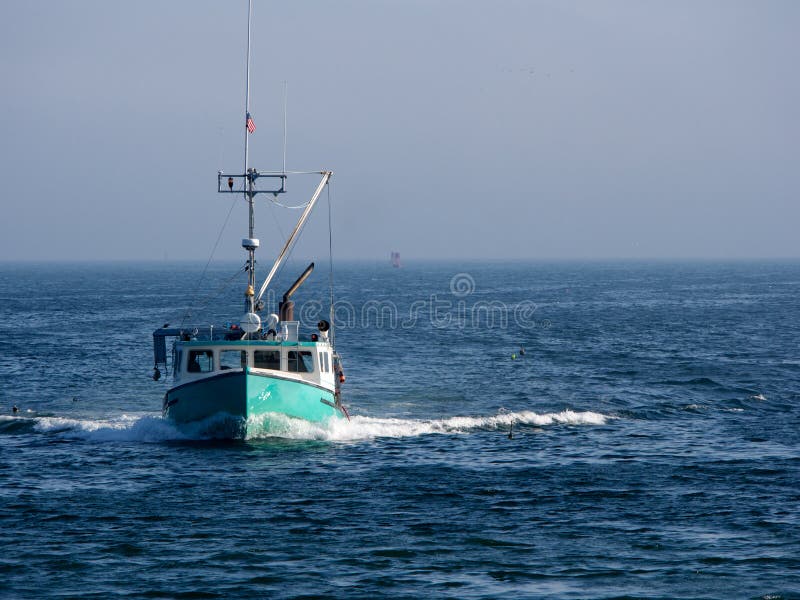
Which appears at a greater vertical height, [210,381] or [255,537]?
[210,381]

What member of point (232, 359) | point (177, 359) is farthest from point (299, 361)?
point (177, 359)

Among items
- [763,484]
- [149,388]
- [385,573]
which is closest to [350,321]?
[149,388]

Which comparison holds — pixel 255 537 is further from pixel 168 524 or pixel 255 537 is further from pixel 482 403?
pixel 482 403

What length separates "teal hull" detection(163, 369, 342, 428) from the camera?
→ 39734mm

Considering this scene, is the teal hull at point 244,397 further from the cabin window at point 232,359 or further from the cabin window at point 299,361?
the cabin window at point 232,359

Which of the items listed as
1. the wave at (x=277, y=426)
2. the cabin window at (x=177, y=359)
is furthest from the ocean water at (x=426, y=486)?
the cabin window at (x=177, y=359)

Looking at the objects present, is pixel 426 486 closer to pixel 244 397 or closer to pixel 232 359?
pixel 244 397

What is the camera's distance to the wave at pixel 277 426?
135 feet

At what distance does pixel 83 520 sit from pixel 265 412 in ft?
36.2

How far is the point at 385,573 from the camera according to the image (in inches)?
1017

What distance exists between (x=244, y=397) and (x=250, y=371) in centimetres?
118

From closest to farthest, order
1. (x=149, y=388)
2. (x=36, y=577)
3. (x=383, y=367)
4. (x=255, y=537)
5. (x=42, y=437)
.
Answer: (x=36, y=577)
(x=255, y=537)
(x=42, y=437)
(x=149, y=388)
(x=383, y=367)

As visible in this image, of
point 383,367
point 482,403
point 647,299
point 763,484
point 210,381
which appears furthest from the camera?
point 647,299

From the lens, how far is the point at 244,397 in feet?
131
